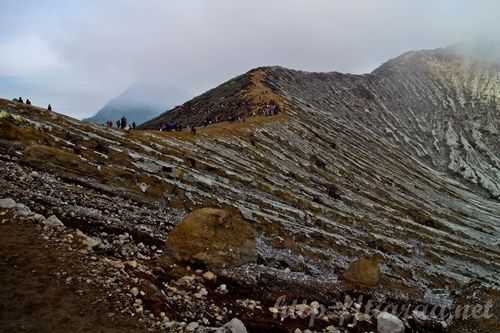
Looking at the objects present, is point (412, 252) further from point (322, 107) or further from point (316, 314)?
point (322, 107)

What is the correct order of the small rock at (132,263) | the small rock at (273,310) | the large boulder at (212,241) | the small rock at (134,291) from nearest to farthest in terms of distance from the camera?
the small rock at (134,291)
the small rock at (132,263)
the small rock at (273,310)
the large boulder at (212,241)

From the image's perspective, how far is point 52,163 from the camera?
33.0 meters

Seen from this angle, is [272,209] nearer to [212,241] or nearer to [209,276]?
[212,241]

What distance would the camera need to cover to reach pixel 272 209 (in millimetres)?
52625

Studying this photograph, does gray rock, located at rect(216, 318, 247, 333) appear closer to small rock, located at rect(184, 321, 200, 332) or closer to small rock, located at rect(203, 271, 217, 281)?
small rock, located at rect(184, 321, 200, 332)

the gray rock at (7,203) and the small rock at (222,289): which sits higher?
the gray rock at (7,203)

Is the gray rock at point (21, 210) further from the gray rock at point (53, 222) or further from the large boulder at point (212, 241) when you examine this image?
the large boulder at point (212, 241)

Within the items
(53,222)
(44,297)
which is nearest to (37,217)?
(53,222)

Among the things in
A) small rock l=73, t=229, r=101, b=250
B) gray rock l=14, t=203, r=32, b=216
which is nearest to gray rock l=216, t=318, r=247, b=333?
small rock l=73, t=229, r=101, b=250

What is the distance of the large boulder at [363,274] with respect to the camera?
3136cm

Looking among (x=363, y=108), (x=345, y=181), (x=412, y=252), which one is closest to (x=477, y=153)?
(x=363, y=108)

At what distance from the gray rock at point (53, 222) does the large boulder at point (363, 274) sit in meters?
20.5

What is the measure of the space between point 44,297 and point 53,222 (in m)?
6.61

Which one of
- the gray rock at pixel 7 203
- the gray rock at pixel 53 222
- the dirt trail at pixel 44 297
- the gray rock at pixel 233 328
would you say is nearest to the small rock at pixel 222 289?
the gray rock at pixel 233 328
